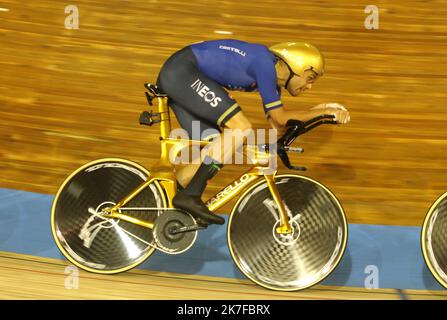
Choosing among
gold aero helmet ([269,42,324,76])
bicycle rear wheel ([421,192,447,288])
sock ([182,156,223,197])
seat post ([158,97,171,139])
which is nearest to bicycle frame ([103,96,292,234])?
seat post ([158,97,171,139])

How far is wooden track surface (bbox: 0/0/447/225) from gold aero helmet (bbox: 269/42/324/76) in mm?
1259

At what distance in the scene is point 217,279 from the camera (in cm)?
446

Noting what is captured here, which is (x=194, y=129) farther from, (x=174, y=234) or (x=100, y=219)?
(x=100, y=219)

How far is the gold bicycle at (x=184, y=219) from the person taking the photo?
13.9 ft

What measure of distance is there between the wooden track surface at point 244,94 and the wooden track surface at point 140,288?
0.85 metres

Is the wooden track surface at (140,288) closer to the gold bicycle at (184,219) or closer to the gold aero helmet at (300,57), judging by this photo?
Answer: the gold bicycle at (184,219)

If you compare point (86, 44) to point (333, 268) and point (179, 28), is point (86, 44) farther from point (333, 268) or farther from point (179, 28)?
point (333, 268)

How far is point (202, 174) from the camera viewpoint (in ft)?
13.7

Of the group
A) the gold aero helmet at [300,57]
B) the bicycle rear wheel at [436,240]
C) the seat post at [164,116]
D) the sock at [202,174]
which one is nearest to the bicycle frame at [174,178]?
the seat post at [164,116]

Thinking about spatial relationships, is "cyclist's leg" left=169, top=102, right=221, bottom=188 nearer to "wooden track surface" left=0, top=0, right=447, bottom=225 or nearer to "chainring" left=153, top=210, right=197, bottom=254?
"chainring" left=153, top=210, right=197, bottom=254

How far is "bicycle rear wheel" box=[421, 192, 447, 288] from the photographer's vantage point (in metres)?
4.28

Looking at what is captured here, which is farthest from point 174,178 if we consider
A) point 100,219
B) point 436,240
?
point 436,240

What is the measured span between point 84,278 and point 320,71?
5.15ft
